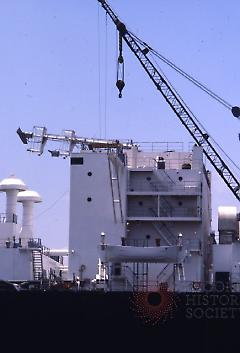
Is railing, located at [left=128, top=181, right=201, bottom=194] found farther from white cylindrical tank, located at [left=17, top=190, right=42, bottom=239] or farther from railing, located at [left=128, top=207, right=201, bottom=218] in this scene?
white cylindrical tank, located at [left=17, top=190, right=42, bottom=239]

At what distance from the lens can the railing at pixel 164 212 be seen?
163 feet

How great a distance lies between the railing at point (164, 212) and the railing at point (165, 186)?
109cm

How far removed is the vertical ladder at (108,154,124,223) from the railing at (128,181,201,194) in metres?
1.22

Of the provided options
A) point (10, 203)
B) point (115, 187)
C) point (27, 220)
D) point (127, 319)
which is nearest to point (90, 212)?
point (115, 187)

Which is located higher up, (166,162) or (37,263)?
(166,162)

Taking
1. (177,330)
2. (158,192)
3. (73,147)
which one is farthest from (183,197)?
(177,330)

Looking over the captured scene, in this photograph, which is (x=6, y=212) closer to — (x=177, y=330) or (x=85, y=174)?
(x=85, y=174)

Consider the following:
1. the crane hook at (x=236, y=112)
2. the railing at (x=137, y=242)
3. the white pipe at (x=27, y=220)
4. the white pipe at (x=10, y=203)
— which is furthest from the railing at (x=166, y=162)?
the white pipe at (x=10, y=203)

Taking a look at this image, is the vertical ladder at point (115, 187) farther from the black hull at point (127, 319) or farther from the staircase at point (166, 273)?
the black hull at point (127, 319)

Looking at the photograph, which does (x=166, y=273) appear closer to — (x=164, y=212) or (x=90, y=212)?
(x=164, y=212)

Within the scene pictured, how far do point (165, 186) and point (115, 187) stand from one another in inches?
123

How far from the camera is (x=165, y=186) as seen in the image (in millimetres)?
50938

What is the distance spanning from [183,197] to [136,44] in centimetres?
1429

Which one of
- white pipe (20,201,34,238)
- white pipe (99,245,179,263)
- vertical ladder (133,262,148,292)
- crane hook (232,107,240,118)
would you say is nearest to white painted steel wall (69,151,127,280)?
vertical ladder (133,262,148,292)
